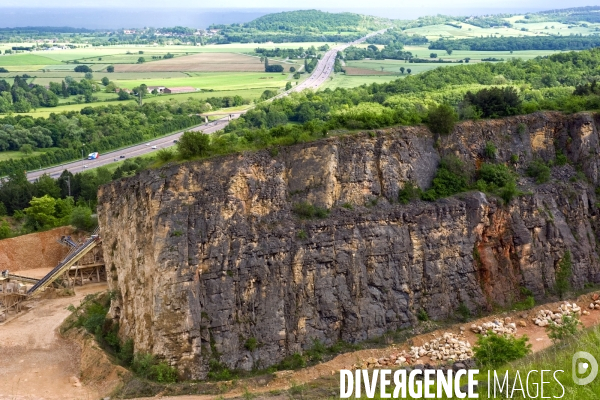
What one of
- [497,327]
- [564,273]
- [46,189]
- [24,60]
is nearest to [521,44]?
[46,189]

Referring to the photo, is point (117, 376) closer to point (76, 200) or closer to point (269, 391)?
point (269, 391)

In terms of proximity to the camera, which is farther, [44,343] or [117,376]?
[44,343]

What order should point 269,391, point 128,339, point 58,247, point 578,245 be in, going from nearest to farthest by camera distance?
point 269,391, point 128,339, point 578,245, point 58,247

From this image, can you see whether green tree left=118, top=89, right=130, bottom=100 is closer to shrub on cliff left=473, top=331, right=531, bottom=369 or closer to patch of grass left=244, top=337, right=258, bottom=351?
patch of grass left=244, top=337, right=258, bottom=351

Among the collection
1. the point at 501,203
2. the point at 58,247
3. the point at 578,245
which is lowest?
the point at 58,247

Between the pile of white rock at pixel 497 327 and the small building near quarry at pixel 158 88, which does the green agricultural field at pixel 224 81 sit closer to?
the small building near quarry at pixel 158 88

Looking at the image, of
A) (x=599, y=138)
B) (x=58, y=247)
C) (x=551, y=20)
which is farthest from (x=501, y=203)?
(x=551, y=20)
